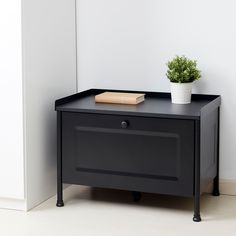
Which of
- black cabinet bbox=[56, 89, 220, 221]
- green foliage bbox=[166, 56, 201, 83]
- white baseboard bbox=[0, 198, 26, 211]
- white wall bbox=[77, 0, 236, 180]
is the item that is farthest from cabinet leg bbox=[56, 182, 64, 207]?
green foliage bbox=[166, 56, 201, 83]

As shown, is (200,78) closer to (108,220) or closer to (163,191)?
(163,191)

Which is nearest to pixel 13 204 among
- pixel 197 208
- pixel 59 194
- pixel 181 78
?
pixel 59 194

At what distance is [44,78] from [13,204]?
0.57 metres

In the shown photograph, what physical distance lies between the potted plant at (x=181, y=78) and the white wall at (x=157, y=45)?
0.14m

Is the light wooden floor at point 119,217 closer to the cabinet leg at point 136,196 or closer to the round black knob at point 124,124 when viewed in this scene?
the cabinet leg at point 136,196

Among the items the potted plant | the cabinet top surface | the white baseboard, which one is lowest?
the white baseboard

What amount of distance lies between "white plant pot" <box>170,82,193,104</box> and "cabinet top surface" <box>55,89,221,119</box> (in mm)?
33

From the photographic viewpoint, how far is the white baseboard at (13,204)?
9.70 ft

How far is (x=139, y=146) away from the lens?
287cm

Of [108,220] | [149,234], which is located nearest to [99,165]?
[108,220]

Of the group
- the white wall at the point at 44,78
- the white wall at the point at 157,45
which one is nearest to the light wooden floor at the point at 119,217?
the white wall at the point at 44,78

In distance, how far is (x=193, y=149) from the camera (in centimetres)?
279

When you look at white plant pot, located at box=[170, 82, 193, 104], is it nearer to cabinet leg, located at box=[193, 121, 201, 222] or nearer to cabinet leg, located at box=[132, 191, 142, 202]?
cabinet leg, located at box=[193, 121, 201, 222]

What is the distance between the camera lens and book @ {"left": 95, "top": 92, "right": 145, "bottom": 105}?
300 centimetres
